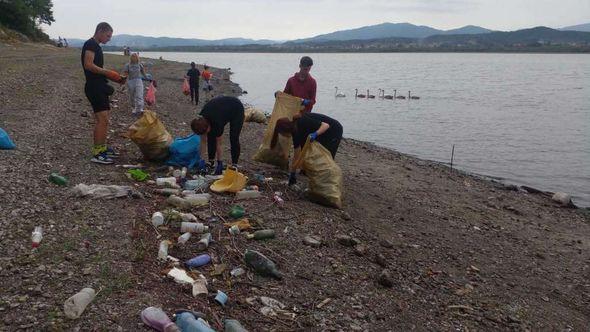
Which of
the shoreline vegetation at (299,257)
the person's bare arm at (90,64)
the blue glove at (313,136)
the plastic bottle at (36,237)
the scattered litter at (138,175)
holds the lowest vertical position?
the shoreline vegetation at (299,257)

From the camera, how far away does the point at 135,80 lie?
12.4 metres

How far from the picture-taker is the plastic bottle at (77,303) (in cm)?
348

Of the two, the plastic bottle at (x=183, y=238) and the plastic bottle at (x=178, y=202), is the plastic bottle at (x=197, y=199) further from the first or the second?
the plastic bottle at (x=183, y=238)

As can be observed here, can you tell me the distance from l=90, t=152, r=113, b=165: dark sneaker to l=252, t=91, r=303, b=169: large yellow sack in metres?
2.29

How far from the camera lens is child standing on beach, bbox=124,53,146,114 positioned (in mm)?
12344

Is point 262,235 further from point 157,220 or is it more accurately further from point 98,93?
point 98,93

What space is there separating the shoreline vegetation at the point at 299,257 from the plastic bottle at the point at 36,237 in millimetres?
71

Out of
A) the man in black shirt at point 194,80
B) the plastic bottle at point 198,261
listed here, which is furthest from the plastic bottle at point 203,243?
the man in black shirt at point 194,80

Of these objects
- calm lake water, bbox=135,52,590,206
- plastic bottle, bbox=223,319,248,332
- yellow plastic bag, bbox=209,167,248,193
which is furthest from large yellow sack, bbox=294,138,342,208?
calm lake water, bbox=135,52,590,206

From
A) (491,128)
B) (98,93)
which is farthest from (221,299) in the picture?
(491,128)

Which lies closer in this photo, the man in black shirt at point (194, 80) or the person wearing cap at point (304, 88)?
the person wearing cap at point (304, 88)

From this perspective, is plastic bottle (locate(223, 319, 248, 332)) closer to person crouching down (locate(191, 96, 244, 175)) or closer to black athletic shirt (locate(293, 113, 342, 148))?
person crouching down (locate(191, 96, 244, 175))

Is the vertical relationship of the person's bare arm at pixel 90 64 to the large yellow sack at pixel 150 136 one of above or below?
above

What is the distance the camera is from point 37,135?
8.41 metres
